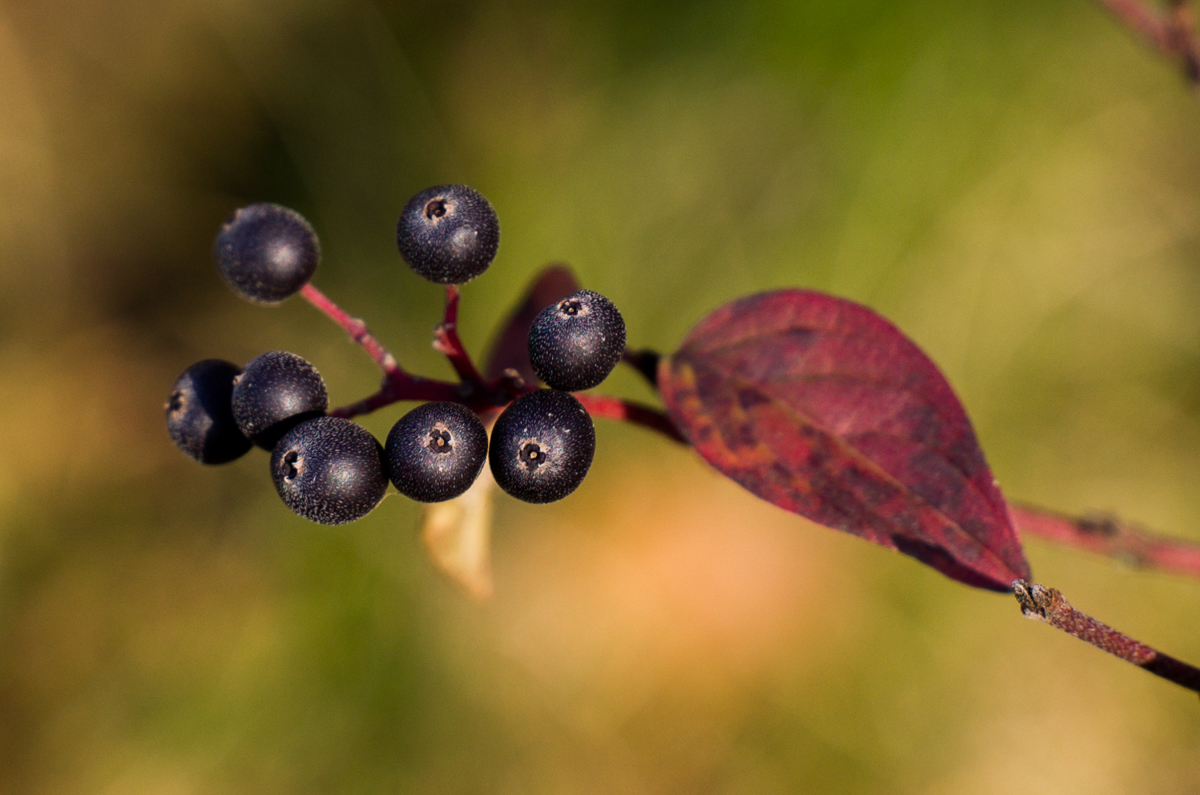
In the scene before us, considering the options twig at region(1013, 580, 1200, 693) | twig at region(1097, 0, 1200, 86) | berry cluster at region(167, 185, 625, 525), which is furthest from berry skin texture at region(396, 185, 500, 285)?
twig at region(1097, 0, 1200, 86)

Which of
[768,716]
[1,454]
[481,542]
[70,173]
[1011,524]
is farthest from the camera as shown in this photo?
[70,173]

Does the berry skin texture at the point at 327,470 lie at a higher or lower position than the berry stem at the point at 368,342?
lower

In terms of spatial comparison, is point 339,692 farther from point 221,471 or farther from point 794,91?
point 794,91

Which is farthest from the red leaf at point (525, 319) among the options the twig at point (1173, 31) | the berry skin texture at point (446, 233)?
the twig at point (1173, 31)

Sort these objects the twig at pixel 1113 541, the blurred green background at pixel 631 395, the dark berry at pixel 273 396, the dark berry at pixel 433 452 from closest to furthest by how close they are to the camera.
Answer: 1. the dark berry at pixel 433 452
2. the dark berry at pixel 273 396
3. the twig at pixel 1113 541
4. the blurred green background at pixel 631 395

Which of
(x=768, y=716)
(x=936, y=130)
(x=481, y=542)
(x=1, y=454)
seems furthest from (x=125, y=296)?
(x=936, y=130)

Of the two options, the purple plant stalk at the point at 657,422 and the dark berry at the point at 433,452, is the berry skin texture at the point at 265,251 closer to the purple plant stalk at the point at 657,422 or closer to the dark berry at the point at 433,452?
the purple plant stalk at the point at 657,422

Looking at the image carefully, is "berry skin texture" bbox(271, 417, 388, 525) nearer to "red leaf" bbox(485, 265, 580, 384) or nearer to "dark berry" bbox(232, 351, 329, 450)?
"dark berry" bbox(232, 351, 329, 450)
